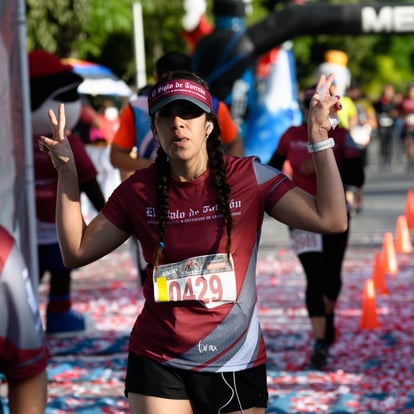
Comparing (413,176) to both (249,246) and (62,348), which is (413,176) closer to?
(62,348)

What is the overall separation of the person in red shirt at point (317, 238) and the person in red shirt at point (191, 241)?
10.9 feet

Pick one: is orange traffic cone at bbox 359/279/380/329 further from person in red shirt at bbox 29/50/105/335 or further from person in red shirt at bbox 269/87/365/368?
person in red shirt at bbox 29/50/105/335

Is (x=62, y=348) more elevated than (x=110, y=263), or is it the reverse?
(x=110, y=263)

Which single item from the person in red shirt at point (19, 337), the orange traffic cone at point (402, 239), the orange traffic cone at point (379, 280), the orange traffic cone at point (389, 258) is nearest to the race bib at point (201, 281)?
the person in red shirt at point (19, 337)

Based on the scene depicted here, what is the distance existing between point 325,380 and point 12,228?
2155mm

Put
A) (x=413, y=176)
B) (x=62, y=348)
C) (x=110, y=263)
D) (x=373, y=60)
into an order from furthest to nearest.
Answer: (x=373, y=60) < (x=413, y=176) < (x=110, y=263) < (x=62, y=348)

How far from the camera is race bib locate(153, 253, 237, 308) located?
378 centimetres

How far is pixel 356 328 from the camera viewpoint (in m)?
8.94

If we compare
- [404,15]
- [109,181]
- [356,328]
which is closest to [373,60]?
[404,15]

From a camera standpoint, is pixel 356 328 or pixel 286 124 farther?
pixel 286 124

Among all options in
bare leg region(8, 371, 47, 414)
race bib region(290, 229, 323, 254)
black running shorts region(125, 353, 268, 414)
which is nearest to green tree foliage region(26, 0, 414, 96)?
race bib region(290, 229, 323, 254)

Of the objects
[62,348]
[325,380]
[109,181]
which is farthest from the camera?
[109,181]

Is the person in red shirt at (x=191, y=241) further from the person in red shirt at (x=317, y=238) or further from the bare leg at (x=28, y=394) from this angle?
the person in red shirt at (x=317, y=238)

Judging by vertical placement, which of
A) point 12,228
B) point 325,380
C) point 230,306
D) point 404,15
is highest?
point 404,15
